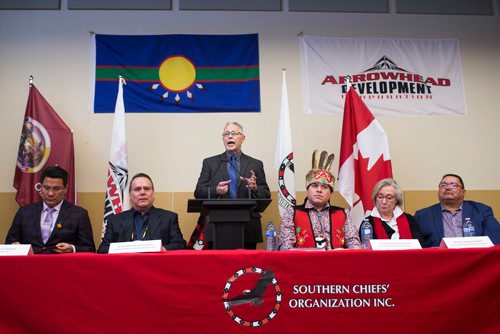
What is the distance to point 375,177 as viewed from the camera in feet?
14.9

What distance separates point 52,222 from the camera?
12.3 ft

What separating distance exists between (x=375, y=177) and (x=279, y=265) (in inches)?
91.7

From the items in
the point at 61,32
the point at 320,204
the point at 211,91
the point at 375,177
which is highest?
the point at 61,32

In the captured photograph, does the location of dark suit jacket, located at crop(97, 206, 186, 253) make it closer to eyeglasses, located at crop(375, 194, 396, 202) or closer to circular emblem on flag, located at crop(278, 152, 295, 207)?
circular emblem on flag, located at crop(278, 152, 295, 207)

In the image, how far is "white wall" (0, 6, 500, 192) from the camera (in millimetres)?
4980

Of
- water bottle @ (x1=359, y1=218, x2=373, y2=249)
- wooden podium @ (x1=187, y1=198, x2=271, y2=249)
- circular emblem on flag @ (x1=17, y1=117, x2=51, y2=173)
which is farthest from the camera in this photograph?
circular emblem on flag @ (x1=17, y1=117, x2=51, y2=173)

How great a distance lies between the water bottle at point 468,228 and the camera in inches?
137

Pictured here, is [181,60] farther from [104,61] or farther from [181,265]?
[181,265]

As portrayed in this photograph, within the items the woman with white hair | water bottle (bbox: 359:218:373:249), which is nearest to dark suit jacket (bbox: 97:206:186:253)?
water bottle (bbox: 359:218:373:249)

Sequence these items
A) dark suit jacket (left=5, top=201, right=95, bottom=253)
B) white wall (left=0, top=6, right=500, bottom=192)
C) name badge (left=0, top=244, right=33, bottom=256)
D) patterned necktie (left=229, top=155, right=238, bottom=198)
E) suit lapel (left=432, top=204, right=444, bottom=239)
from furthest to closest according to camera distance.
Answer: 1. white wall (left=0, top=6, right=500, bottom=192)
2. patterned necktie (left=229, top=155, right=238, bottom=198)
3. suit lapel (left=432, top=204, right=444, bottom=239)
4. dark suit jacket (left=5, top=201, right=95, bottom=253)
5. name badge (left=0, top=244, right=33, bottom=256)

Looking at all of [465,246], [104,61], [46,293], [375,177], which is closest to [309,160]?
[375,177]

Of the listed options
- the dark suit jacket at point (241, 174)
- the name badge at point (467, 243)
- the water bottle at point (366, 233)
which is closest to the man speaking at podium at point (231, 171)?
the dark suit jacket at point (241, 174)

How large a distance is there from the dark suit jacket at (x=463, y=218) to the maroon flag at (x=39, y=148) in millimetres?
2883

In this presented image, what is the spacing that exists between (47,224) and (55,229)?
4.3 inches
